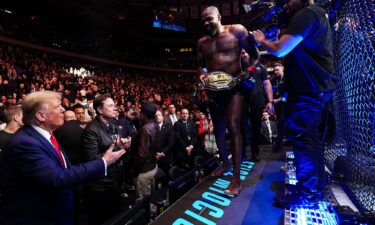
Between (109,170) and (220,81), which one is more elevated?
(220,81)

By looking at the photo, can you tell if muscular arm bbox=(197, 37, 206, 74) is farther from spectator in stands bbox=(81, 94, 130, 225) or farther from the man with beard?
spectator in stands bbox=(81, 94, 130, 225)

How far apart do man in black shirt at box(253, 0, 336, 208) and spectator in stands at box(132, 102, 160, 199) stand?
1.83 metres

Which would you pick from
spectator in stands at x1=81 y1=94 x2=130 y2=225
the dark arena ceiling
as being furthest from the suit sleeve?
the dark arena ceiling

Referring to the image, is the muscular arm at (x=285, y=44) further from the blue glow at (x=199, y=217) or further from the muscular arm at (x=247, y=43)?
the blue glow at (x=199, y=217)

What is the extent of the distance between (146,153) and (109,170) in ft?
1.99

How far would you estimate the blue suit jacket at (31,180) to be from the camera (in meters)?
1.58

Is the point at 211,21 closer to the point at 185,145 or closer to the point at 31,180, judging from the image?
the point at 31,180

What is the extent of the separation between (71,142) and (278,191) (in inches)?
99.8

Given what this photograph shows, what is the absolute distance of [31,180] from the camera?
62.1 inches

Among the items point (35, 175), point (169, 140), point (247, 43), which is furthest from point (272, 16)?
point (169, 140)

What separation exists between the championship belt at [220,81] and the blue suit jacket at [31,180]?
132 centimetres

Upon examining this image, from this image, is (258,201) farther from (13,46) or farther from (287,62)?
(13,46)

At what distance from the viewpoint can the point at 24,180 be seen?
5.24 ft

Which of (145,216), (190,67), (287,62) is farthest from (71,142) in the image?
(190,67)
